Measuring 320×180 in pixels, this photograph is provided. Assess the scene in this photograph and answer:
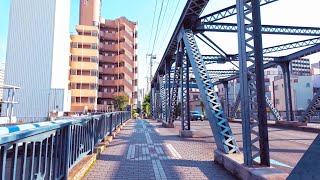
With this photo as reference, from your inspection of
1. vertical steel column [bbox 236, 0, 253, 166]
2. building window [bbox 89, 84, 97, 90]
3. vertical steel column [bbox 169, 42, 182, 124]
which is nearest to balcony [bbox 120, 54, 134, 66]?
building window [bbox 89, 84, 97, 90]

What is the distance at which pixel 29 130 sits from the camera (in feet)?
8.70

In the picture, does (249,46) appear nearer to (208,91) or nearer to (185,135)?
(208,91)

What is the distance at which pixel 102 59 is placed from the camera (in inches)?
2483

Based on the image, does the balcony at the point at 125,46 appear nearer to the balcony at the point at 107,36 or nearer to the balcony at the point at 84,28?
the balcony at the point at 107,36

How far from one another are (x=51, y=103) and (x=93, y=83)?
68.6 feet

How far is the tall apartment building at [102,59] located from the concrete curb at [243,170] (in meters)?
49.9

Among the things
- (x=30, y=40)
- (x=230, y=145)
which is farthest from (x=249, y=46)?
(x=30, y=40)

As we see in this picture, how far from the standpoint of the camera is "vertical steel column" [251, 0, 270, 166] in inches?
210

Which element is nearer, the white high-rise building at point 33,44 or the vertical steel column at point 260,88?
the vertical steel column at point 260,88

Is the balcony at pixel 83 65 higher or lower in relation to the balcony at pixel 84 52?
lower

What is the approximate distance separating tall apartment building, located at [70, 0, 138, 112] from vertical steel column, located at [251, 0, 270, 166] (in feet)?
168

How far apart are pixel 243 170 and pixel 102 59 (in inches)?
2398

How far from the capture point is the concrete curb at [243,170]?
4.47 m

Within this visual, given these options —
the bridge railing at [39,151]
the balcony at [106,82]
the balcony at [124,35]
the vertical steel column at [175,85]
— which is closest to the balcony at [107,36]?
the balcony at [124,35]
